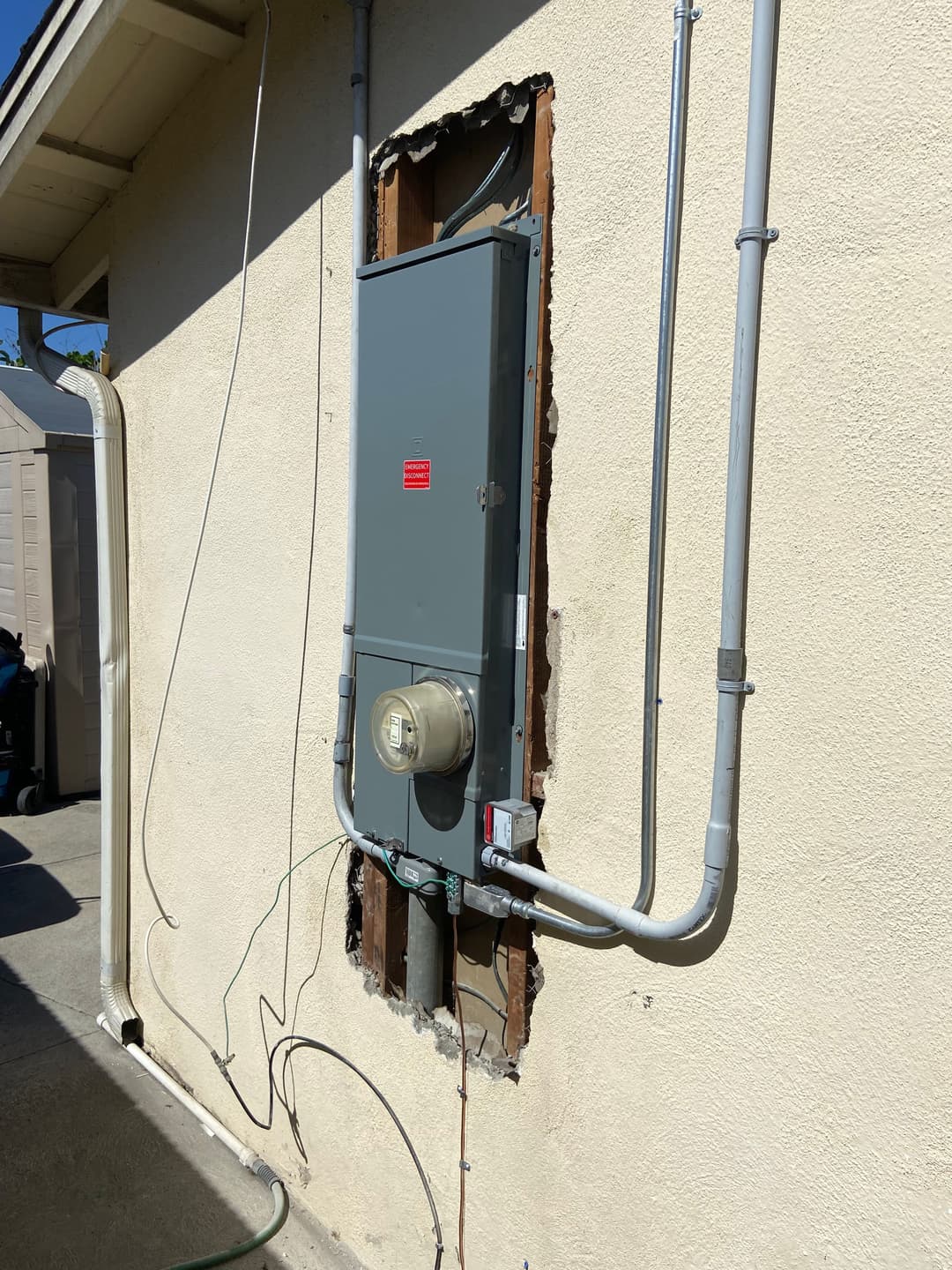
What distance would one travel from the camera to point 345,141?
2.10m

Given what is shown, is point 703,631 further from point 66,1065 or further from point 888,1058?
point 66,1065

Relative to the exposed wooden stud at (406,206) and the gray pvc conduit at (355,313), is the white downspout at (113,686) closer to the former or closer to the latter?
the gray pvc conduit at (355,313)

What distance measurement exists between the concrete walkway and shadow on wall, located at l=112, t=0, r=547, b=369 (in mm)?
2645

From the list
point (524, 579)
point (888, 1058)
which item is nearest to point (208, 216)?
point (524, 579)

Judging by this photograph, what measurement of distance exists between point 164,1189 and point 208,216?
303cm

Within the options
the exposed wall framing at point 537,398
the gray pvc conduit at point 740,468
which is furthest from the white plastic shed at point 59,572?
the gray pvc conduit at point 740,468

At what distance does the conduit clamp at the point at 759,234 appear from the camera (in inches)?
49.3

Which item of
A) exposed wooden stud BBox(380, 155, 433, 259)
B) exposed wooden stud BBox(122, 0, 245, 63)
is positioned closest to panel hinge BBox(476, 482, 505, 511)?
exposed wooden stud BBox(380, 155, 433, 259)

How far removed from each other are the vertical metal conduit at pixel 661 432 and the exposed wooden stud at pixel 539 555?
25cm

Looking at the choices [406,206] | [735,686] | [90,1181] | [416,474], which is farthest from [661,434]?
[90,1181]

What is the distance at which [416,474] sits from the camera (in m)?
1.72

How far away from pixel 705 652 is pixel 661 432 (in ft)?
1.18

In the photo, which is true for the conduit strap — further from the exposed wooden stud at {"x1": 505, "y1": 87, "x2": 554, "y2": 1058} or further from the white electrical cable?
the white electrical cable

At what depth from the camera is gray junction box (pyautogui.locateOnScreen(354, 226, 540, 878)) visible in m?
1.58
